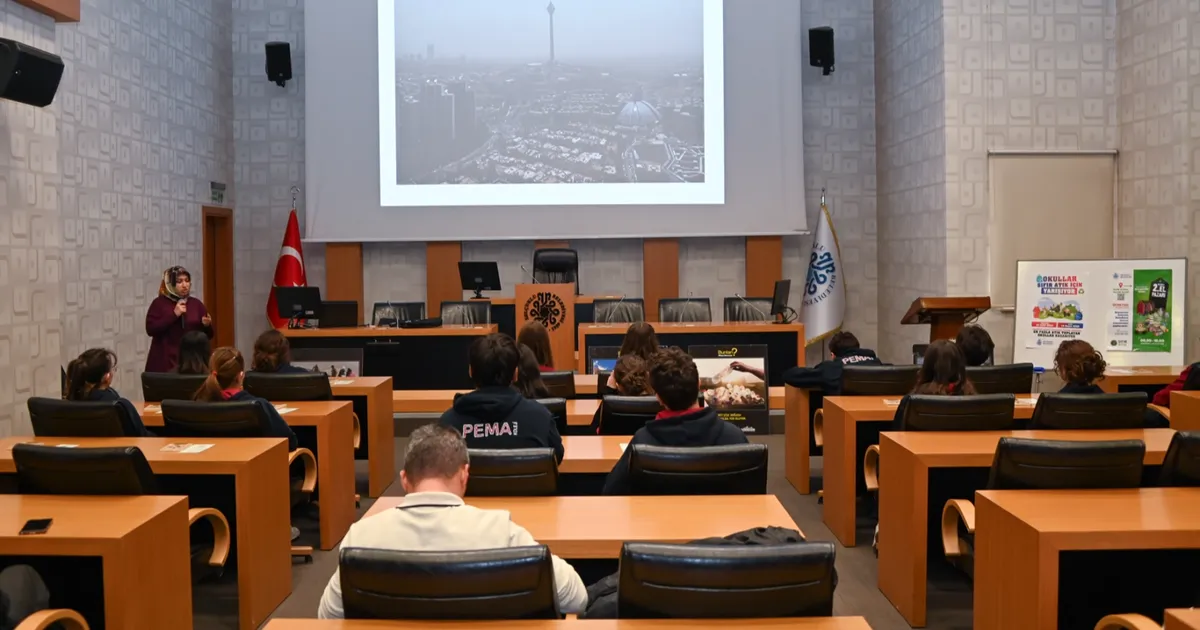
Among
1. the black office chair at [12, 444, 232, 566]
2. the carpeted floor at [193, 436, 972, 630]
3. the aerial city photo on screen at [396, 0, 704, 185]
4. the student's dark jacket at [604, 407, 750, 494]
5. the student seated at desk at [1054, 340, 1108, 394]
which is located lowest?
the carpeted floor at [193, 436, 972, 630]

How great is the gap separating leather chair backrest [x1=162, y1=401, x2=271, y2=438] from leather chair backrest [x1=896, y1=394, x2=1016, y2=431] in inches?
112

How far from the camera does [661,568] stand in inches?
80.7

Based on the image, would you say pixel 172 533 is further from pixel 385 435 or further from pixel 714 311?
pixel 714 311

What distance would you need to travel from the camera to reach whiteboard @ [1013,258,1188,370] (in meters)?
7.53

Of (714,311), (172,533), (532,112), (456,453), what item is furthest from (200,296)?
(456,453)

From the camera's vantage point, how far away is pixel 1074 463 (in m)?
3.20

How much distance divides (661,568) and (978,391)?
387cm

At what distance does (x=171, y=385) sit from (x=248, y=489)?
199 centimetres

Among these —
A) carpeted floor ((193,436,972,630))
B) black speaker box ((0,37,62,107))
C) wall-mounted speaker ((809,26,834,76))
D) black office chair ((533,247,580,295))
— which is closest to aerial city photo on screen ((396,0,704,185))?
black office chair ((533,247,580,295))

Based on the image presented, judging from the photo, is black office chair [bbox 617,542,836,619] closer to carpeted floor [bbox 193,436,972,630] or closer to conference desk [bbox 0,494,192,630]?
conference desk [bbox 0,494,192,630]

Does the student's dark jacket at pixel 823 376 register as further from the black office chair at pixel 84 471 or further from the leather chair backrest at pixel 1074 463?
the black office chair at pixel 84 471

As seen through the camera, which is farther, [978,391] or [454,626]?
[978,391]

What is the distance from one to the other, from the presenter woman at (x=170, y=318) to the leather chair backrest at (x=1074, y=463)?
237 inches

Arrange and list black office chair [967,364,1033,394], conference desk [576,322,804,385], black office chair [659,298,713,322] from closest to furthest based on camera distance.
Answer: black office chair [967,364,1033,394]
conference desk [576,322,804,385]
black office chair [659,298,713,322]
